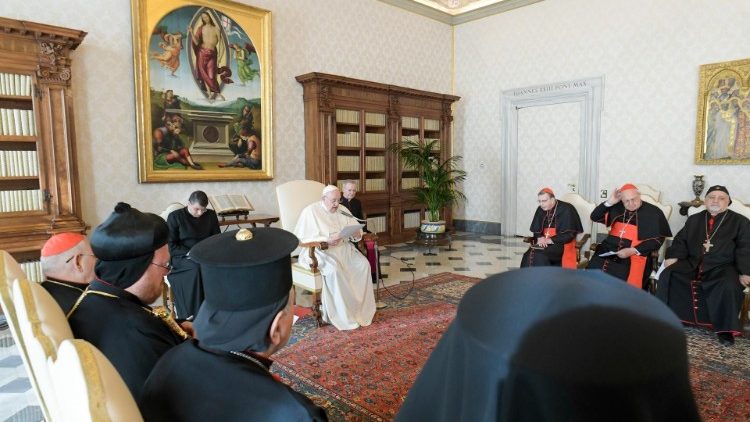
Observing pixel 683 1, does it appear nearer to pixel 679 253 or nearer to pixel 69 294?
pixel 679 253

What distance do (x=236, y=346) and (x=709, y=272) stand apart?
448cm

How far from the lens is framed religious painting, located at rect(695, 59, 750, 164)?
22.1 feet

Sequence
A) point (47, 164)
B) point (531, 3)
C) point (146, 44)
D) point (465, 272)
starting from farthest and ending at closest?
point (531, 3) < point (465, 272) < point (146, 44) < point (47, 164)

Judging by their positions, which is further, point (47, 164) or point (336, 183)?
point (336, 183)

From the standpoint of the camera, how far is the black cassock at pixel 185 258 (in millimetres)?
4277

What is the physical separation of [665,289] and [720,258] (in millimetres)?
521

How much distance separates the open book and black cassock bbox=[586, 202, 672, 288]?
171 inches

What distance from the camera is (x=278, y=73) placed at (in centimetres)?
724

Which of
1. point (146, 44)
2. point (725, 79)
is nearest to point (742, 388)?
point (725, 79)

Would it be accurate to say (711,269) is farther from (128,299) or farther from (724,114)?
(128,299)

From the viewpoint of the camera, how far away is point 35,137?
4.76m

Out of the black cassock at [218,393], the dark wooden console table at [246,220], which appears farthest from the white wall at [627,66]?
the black cassock at [218,393]

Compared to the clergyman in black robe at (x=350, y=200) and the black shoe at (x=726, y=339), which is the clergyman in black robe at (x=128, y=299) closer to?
→ the clergyman in black robe at (x=350, y=200)

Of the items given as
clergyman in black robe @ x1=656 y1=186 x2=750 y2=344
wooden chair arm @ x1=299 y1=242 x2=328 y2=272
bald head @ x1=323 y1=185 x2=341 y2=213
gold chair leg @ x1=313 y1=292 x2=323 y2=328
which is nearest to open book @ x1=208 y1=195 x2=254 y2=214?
Result: bald head @ x1=323 y1=185 x2=341 y2=213
